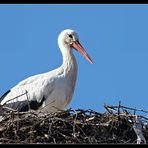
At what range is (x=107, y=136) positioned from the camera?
5.42m

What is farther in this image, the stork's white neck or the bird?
the stork's white neck

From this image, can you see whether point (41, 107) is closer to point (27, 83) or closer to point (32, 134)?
point (27, 83)

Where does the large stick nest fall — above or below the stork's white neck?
below

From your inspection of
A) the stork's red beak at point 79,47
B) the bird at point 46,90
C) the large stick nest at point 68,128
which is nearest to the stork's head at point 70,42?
the stork's red beak at point 79,47

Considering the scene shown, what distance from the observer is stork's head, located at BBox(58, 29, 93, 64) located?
932 centimetres

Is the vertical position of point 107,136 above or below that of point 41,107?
below

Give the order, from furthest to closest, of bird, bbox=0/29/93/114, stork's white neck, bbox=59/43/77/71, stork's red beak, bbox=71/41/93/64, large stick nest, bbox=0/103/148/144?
stork's red beak, bbox=71/41/93/64 → stork's white neck, bbox=59/43/77/71 → bird, bbox=0/29/93/114 → large stick nest, bbox=0/103/148/144

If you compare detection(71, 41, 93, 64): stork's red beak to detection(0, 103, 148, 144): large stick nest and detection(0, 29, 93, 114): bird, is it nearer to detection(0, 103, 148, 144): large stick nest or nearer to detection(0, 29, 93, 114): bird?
detection(0, 29, 93, 114): bird

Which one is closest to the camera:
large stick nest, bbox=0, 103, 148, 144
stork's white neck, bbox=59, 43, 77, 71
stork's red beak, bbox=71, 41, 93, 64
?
large stick nest, bbox=0, 103, 148, 144

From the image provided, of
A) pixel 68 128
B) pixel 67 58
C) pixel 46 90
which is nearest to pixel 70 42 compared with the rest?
pixel 67 58

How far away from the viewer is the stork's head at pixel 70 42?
9.32 meters

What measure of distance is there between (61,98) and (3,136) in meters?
2.83

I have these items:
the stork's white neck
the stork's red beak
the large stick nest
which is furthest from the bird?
the large stick nest

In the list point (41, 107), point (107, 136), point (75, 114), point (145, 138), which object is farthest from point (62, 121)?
point (41, 107)
